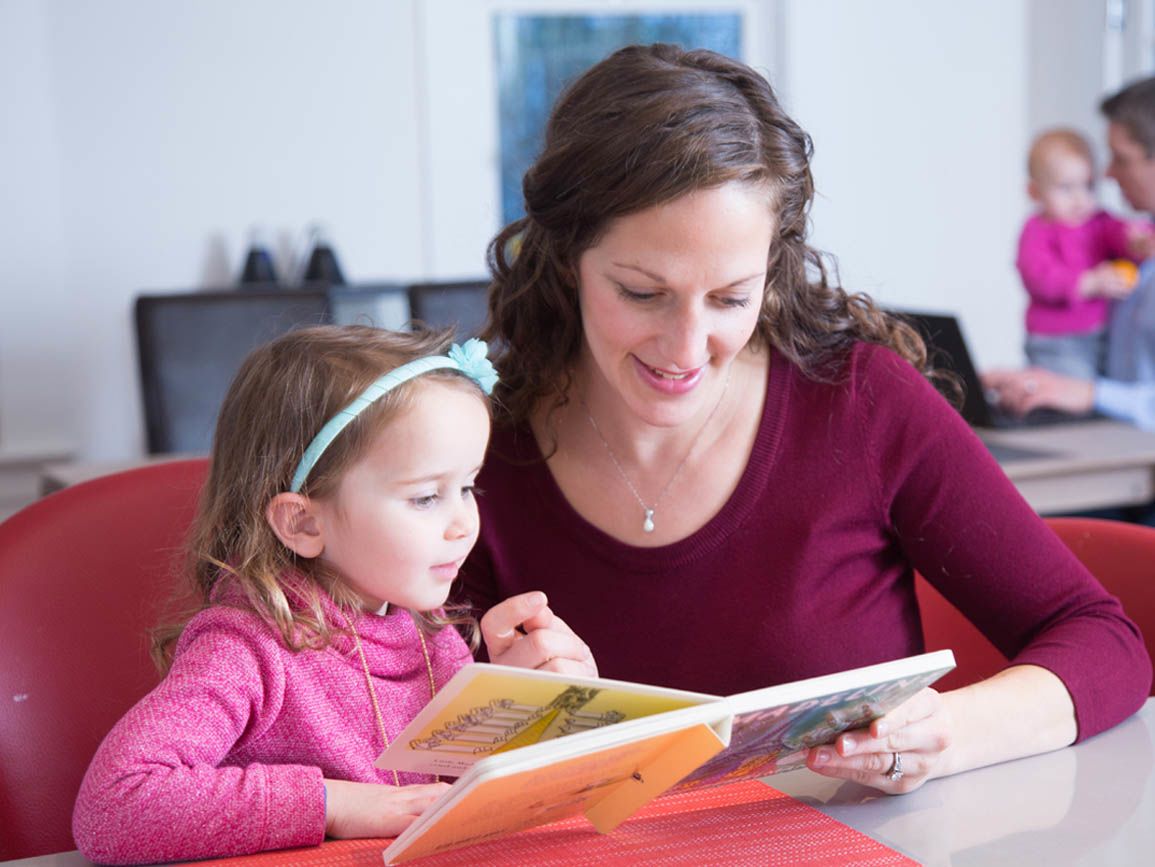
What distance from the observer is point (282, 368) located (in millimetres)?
1195

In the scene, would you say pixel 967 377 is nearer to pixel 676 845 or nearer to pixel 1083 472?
pixel 1083 472

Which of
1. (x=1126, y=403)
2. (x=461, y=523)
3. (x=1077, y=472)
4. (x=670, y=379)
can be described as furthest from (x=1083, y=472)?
(x=461, y=523)

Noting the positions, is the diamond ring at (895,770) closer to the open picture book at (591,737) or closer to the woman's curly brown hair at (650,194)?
the open picture book at (591,737)

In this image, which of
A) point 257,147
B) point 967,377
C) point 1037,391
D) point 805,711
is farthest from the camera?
point 257,147

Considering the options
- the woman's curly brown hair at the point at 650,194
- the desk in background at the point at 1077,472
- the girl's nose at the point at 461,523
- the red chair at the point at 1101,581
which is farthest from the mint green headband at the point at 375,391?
the desk in background at the point at 1077,472

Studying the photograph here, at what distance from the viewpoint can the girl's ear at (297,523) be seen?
1168mm

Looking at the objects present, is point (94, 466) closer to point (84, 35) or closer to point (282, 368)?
point (84, 35)

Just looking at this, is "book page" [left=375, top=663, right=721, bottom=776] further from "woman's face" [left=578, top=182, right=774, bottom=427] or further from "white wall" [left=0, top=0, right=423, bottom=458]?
"white wall" [left=0, top=0, right=423, bottom=458]

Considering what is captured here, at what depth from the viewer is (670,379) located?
4.48 ft

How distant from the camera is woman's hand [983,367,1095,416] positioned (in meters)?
3.31

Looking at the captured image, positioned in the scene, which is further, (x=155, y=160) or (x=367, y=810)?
(x=155, y=160)

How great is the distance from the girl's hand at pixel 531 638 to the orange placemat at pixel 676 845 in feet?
0.49

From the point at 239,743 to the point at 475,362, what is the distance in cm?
39

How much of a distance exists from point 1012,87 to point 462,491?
16.5ft
